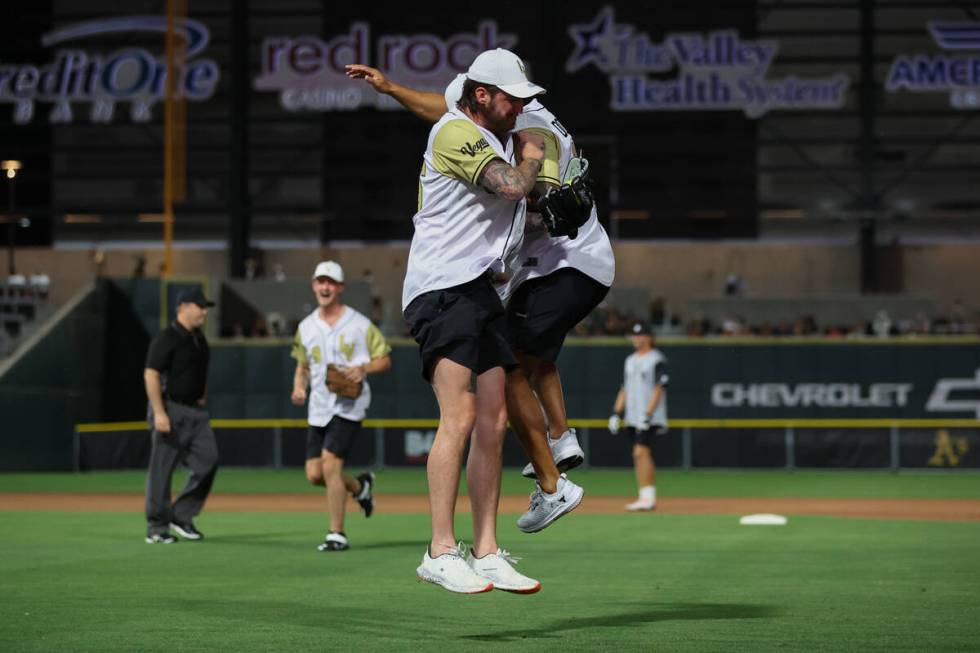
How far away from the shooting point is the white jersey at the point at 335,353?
14.3 metres

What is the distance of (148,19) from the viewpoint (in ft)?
141

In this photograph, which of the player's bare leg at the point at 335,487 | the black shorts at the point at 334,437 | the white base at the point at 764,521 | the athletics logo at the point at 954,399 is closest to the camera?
the player's bare leg at the point at 335,487

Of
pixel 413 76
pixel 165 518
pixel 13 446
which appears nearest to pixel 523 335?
pixel 165 518

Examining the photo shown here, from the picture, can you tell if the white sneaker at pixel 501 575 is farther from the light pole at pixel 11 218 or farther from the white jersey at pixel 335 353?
the light pole at pixel 11 218

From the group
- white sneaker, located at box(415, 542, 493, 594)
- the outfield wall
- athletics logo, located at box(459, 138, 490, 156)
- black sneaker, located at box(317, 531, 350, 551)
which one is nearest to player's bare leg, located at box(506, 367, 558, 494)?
white sneaker, located at box(415, 542, 493, 594)

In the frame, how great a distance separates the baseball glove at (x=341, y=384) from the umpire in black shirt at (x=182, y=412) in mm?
1741

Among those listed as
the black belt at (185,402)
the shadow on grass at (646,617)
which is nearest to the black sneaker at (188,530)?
the black belt at (185,402)

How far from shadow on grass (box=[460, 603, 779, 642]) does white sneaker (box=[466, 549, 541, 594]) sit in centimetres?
29

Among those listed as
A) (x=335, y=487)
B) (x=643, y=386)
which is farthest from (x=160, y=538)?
(x=643, y=386)

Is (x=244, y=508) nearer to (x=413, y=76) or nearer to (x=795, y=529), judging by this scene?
(x=795, y=529)

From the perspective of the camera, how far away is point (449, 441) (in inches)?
301

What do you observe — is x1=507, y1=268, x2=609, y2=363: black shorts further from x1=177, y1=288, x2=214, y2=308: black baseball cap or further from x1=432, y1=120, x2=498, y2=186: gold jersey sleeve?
x1=177, y1=288, x2=214, y2=308: black baseball cap

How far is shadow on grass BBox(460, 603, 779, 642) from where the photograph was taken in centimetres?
790

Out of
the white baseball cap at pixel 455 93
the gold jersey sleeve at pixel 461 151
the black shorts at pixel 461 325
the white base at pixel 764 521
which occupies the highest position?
the white baseball cap at pixel 455 93
